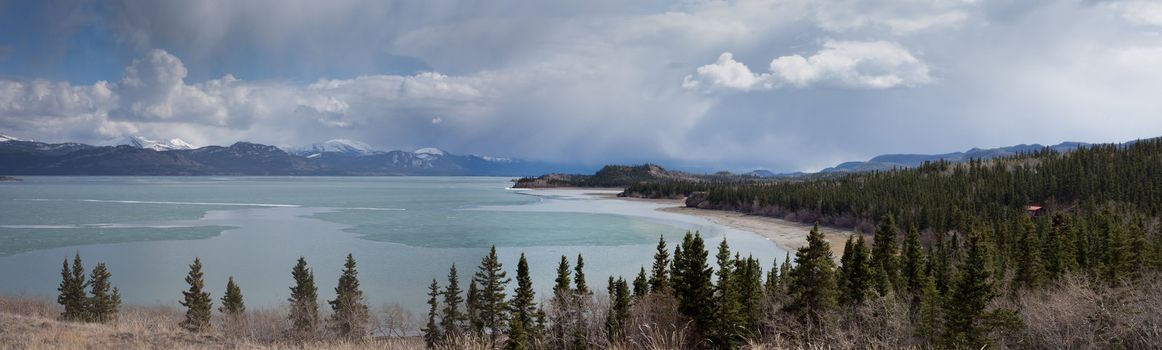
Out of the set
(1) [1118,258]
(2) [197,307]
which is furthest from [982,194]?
(2) [197,307]

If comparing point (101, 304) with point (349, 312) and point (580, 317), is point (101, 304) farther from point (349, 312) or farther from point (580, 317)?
point (580, 317)

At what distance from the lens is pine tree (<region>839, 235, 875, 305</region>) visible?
1238 inches

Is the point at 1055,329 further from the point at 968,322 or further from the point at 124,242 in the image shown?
the point at 124,242

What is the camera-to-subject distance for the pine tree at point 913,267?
35250 mm

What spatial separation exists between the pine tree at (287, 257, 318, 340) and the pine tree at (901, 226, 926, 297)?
102ft

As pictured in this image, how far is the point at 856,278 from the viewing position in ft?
106

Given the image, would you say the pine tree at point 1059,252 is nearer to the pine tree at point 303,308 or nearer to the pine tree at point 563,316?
the pine tree at point 563,316

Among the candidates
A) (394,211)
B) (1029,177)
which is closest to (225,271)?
(394,211)

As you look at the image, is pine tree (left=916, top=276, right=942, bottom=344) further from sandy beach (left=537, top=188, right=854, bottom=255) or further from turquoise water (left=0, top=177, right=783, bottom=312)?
sandy beach (left=537, top=188, right=854, bottom=255)

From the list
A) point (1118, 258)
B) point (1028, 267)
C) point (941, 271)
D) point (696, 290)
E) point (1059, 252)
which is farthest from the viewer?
point (1059, 252)

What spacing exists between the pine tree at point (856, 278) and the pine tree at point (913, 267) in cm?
421

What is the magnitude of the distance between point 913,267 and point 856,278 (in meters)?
7.49

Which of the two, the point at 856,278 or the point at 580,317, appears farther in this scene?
the point at 856,278

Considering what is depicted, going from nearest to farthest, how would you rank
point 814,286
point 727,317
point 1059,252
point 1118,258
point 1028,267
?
point 727,317 < point 814,286 < point 1118,258 < point 1028,267 < point 1059,252
